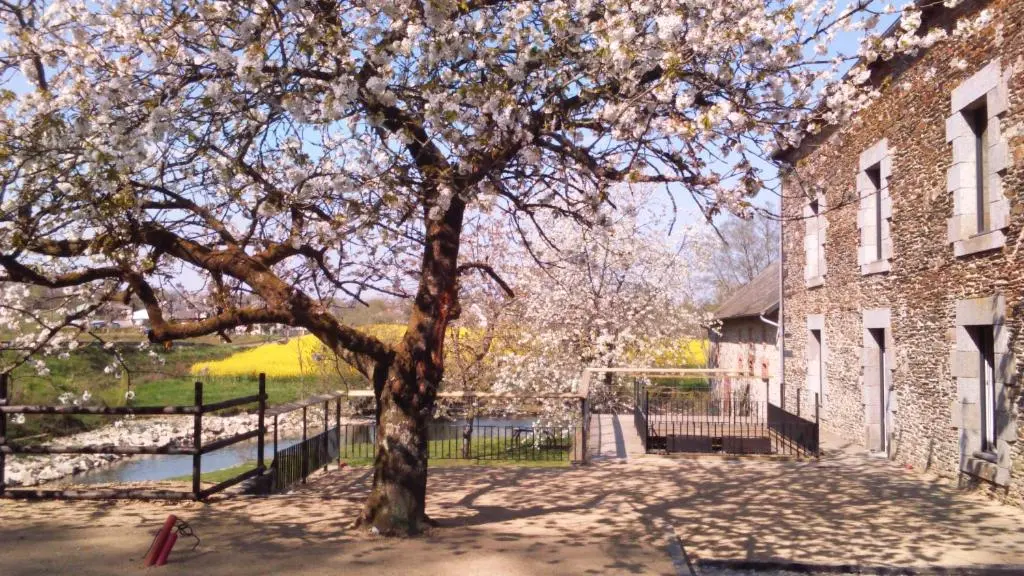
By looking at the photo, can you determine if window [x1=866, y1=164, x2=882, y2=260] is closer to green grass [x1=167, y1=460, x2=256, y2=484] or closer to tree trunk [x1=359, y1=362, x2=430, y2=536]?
tree trunk [x1=359, y1=362, x2=430, y2=536]

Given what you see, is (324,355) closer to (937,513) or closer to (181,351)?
(937,513)

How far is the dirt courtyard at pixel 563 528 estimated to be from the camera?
599 centimetres

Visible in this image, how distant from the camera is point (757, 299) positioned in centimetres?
2439

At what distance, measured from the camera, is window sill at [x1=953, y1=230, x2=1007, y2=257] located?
950 centimetres

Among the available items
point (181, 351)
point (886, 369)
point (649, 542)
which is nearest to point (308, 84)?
point (649, 542)

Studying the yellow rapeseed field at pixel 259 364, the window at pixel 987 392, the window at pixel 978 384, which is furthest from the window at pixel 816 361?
the yellow rapeseed field at pixel 259 364

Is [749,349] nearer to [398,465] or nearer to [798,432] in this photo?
[798,432]

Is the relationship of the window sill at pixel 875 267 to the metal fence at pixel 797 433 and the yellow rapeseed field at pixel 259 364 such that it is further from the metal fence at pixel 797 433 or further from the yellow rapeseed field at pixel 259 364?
the yellow rapeseed field at pixel 259 364

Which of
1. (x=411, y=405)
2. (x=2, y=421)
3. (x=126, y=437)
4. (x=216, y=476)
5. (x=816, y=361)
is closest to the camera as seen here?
(x=411, y=405)

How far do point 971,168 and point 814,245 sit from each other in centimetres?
728

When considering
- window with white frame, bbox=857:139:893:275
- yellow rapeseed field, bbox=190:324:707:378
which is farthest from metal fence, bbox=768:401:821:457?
yellow rapeseed field, bbox=190:324:707:378

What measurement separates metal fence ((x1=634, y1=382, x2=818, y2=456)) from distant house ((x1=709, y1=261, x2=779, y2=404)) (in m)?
1.98

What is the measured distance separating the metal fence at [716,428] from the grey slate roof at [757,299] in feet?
13.1

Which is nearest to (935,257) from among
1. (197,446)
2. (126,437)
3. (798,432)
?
(798,432)
